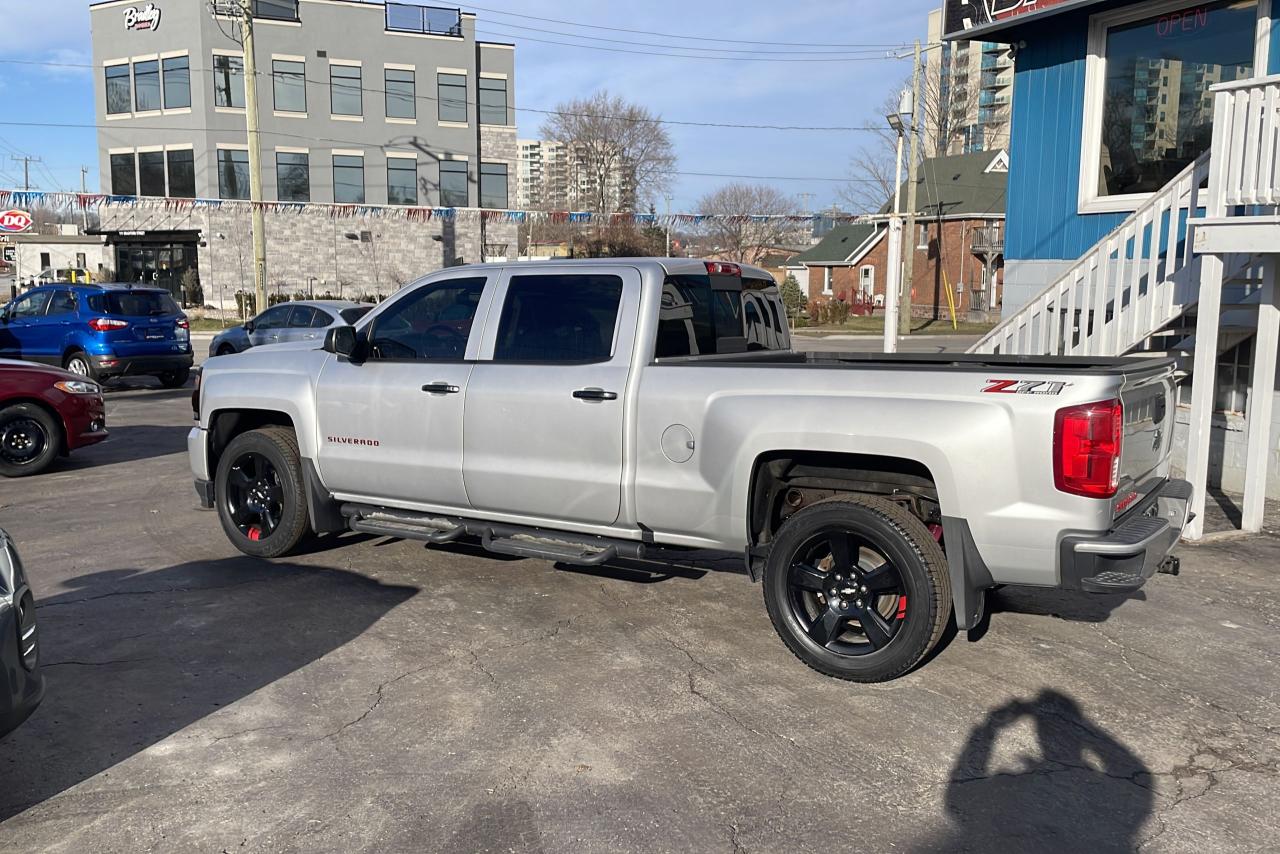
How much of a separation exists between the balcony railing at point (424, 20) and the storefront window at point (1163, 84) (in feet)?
130

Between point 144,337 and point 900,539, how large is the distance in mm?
15809

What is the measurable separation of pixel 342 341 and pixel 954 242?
161 feet

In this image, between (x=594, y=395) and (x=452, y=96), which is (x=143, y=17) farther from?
(x=594, y=395)

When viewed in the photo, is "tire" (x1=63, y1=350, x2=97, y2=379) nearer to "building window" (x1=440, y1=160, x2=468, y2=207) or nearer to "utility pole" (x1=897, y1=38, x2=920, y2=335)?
"utility pole" (x1=897, y1=38, x2=920, y2=335)

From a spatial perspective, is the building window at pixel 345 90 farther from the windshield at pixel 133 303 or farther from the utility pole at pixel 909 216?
the windshield at pixel 133 303

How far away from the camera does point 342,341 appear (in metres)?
6.57

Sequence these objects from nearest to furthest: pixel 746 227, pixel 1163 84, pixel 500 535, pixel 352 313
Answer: pixel 500 535 → pixel 1163 84 → pixel 352 313 → pixel 746 227

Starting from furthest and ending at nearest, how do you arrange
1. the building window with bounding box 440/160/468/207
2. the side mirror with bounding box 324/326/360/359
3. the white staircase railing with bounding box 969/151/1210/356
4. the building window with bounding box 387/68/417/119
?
1. the building window with bounding box 440/160/468/207
2. the building window with bounding box 387/68/417/119
3. the white staircase railing with bounding box 969/151/1210/356
4. the side mirror with bounding box 324/326/360/359

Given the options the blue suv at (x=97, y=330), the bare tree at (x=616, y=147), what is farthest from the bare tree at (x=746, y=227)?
the blue suv at (x=97, y=330)

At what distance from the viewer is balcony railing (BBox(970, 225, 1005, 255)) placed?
48.3 meters

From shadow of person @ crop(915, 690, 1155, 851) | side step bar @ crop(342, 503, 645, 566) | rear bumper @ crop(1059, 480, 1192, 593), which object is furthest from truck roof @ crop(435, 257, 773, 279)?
shadow of person @ crop(915, 690, 1155, 851)

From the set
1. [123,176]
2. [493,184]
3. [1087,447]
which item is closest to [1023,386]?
[1087,447]

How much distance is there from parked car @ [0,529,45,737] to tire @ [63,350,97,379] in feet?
47.4

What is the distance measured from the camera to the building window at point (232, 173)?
44094mm
